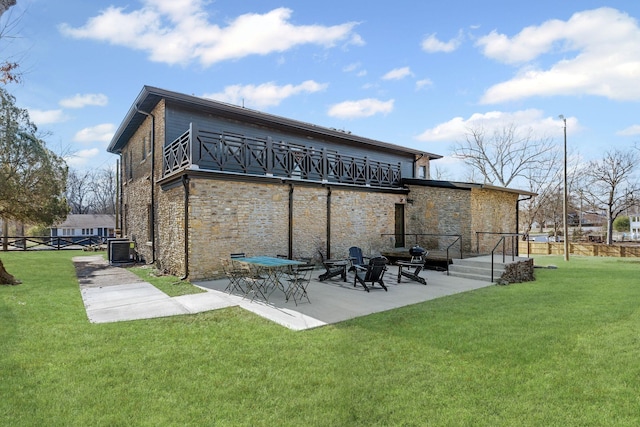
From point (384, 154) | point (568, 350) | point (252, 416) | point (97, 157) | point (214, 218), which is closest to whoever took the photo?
point (252, 416)

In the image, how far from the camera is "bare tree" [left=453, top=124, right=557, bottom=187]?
32.5 m

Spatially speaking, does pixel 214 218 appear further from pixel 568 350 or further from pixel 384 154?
pixel 384 154

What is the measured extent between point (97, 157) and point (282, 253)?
4645cm

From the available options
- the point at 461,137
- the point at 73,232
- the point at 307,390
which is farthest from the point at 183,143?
the point at 73,232

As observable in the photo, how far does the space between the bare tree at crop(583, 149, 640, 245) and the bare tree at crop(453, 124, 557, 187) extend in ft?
16.3

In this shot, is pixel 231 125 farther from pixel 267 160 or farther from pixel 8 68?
pixel 8 68

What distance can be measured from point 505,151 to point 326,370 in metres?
36.4

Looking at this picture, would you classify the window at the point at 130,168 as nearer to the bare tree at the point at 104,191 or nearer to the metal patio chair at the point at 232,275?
the metal patio chair at the point at 232,275

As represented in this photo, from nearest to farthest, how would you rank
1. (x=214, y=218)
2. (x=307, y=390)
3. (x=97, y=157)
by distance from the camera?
(x=307, y=390) → (x=214, y=218) → (x=97, y=157)

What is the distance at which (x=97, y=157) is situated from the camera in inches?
1825

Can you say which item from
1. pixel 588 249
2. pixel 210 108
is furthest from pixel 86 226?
pixel 588 249

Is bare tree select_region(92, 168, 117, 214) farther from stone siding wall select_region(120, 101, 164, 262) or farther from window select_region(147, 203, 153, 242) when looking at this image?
window select_region(147, 203, 153, 242)

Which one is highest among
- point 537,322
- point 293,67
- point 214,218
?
point 293,67

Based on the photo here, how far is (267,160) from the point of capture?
1172 cm
